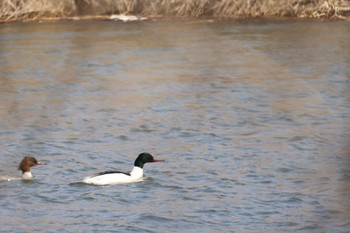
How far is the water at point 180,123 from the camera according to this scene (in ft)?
49.3

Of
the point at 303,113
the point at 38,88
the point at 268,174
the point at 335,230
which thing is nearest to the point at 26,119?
the point at 38,88

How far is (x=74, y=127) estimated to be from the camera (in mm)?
21297

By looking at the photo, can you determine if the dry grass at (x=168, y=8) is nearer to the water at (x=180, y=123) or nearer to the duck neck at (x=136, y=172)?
the water at (x=180, y=123)

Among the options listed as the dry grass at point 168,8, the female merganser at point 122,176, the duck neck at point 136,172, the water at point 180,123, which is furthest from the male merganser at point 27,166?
the dry grass at point 168,8

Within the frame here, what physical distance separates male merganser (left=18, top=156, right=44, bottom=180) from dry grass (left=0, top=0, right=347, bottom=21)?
17769mm

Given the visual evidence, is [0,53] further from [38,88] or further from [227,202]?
[227,202]

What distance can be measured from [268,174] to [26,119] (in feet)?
21.5

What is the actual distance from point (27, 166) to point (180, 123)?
4844 millimetres

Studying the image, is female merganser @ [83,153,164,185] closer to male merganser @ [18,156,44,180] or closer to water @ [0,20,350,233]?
water @ [0,20,350,233]

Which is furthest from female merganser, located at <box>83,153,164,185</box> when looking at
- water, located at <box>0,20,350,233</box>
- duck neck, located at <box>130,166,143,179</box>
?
water, located at <box>0,20,350,233</box>

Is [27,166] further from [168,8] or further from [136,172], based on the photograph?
[168,8]

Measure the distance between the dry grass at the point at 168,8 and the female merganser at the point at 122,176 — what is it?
18.0 m

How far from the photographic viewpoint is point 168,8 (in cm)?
3653

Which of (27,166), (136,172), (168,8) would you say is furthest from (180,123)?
(168,8)
